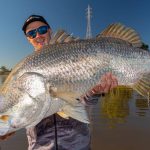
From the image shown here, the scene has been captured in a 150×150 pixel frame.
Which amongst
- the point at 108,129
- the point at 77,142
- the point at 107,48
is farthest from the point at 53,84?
the point at 108,129

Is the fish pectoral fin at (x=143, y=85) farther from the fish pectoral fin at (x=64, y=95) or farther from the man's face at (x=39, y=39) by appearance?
the man's face at (x=39, y=39)

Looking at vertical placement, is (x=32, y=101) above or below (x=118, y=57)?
below

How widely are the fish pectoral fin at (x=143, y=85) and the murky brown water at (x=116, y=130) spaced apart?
8199mm

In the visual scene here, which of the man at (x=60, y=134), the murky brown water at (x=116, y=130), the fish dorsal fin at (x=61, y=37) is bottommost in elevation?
the murky brown water at (x=116, y=130)

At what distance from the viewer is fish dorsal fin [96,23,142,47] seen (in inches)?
141

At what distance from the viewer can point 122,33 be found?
361 cm

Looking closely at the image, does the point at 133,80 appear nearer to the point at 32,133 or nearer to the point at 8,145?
the point at 32,133

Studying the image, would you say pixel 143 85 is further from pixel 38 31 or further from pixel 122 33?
pixel 38 31

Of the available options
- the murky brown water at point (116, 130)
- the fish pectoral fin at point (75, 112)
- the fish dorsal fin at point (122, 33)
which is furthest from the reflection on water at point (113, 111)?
the fish pectoral fin at point (75, 112)

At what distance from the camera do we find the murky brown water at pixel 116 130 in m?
11.8

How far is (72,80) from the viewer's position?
128 inches

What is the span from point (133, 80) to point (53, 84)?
0.98m

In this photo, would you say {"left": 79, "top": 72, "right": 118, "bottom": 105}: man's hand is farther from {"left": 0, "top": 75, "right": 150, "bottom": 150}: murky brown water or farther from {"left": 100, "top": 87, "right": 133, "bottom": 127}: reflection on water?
{"left": 100, "top": 87, "right": 133, "bottom": 127}: reflection on water

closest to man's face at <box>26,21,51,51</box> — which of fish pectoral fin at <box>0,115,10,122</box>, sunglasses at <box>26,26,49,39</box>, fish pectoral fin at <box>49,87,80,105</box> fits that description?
sunglasses at <box>26,26,49,39</box>
